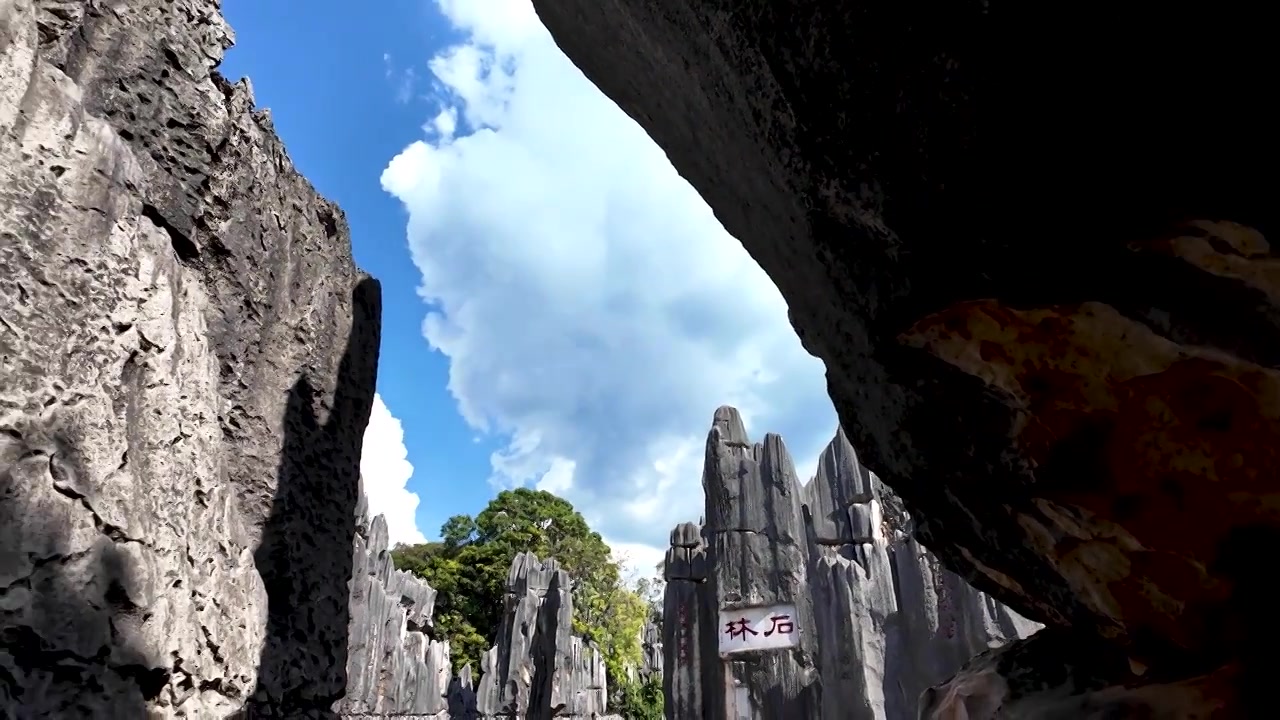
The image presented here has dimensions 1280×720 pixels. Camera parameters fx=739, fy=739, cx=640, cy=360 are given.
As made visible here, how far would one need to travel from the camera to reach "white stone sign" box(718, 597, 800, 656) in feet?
38.6

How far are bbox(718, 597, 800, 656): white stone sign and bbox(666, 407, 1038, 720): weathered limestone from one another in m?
0.11

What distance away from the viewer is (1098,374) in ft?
7.16

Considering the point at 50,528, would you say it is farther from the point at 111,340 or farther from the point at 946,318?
the point at 946,318

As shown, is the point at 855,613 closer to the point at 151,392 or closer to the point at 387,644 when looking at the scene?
the point at 151,392

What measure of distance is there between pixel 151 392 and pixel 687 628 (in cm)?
1111

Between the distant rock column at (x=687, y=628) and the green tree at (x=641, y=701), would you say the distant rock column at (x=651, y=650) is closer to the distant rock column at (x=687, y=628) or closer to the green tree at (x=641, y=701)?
the green tree at (x=641, y=701)

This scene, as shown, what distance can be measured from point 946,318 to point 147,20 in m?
3.48

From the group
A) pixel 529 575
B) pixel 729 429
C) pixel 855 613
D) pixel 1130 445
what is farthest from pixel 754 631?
pixel 529 575

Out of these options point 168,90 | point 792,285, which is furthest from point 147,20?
point 792,285

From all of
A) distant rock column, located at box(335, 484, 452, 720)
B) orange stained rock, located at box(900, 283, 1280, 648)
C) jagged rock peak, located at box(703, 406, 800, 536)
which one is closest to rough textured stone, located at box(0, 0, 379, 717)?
orange stained rock, located at box(900, 283, 1280, 648)

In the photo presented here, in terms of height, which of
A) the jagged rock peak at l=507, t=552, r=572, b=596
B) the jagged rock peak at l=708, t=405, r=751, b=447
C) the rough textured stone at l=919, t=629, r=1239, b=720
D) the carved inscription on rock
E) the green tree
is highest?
the jagged rock peak at l=708, t=405, r=751, b=447

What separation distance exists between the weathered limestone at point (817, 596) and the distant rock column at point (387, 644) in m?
6.78

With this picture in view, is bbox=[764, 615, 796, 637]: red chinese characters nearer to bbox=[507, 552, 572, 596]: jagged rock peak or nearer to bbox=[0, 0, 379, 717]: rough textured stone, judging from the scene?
bbox=[0, 0, 379, 717]: rough textured stone

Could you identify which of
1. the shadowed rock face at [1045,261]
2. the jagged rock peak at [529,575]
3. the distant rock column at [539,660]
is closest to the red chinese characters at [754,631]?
the distant rock column at [539,660]
